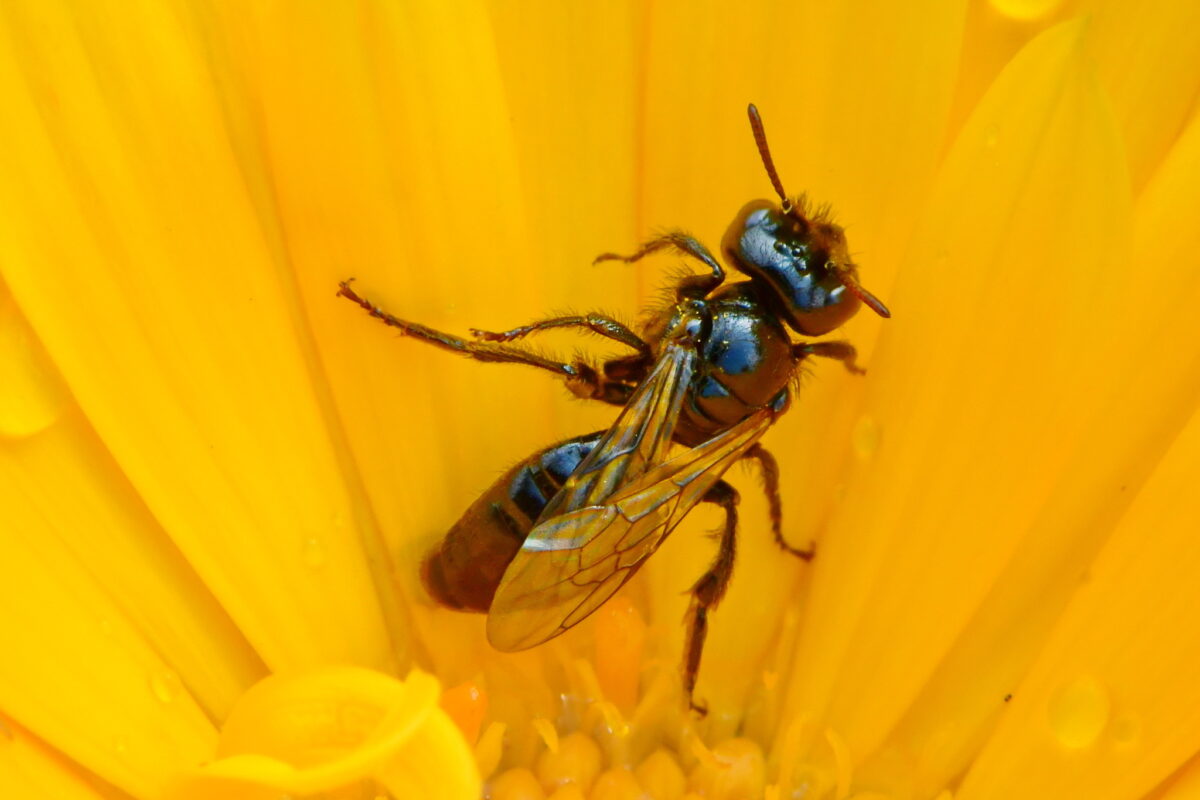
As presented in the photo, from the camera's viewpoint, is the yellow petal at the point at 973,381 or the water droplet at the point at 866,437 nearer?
the yellow petal at the point at 973,381

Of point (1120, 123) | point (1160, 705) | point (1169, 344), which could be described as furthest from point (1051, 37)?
point (1160, 705)

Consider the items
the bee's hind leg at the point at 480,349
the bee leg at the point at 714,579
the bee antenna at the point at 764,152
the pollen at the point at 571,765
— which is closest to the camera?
the bee antenna at the point at 764,152

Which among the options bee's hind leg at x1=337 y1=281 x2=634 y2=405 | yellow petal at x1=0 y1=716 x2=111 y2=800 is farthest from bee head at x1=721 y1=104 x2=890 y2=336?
yellow petal at x1=0 y1=716 x2=111 y2=800

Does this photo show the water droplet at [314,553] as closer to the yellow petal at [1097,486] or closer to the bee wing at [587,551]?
the bee wing at [587,551]

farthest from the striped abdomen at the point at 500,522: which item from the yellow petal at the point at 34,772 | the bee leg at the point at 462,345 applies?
the yellow petal at the point at 34,772

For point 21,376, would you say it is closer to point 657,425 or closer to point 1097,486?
point 657,425

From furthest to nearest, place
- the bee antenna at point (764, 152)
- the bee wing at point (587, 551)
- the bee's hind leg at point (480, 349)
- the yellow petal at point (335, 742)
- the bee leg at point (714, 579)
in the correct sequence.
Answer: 1. the bee leg at point (714, 579)
2. the bee's hind leg at point (480, 349)
3. the bee antenna at point (764, 152)
4. the bee wing at point (587, 551)
5. the yellow petal at point (335, 742)

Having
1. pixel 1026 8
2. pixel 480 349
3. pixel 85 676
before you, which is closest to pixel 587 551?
pixel 480 349

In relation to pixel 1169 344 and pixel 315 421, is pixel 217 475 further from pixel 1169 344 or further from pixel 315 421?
pixel 1169 344
